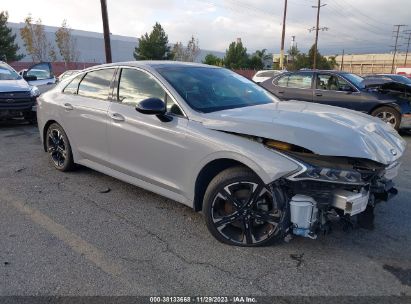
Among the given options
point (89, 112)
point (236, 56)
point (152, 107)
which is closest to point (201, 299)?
point (152, 107)

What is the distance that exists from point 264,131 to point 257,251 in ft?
3.36

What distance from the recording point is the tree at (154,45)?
4803cm

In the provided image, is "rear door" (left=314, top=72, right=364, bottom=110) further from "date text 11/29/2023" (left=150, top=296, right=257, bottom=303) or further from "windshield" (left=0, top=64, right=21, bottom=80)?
"windshield" (left=0, top=64, right=21, bottom=80)

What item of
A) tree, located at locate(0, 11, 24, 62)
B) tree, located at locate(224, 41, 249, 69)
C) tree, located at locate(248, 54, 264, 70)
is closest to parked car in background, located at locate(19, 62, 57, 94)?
tree, located at locate(0, 11, 24, 62)

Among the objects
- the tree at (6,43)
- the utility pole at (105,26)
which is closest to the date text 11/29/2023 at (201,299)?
the utility pole at (105,26)

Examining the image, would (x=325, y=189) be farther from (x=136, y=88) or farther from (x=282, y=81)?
(x=282, y=81)

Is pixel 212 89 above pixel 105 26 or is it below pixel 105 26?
below

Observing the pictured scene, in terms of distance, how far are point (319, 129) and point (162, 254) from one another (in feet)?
5.44

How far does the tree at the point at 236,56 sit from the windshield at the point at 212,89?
51.7m

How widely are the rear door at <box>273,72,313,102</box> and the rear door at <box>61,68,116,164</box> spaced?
6.23 m

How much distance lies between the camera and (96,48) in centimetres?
6744

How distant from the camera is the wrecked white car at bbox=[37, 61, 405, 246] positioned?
2984mm

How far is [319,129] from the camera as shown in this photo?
10.2 ft

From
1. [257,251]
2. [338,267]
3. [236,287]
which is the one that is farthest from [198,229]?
[338,267]
